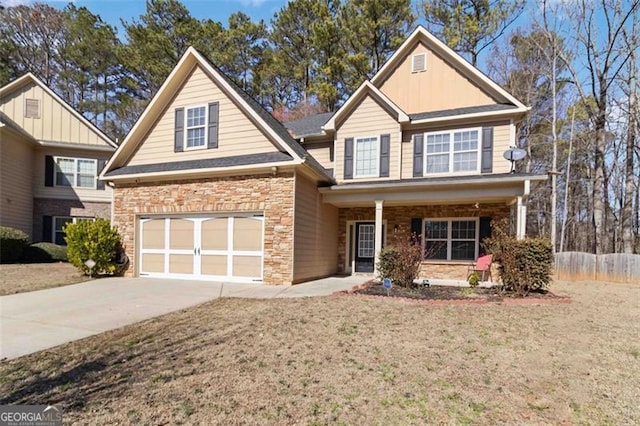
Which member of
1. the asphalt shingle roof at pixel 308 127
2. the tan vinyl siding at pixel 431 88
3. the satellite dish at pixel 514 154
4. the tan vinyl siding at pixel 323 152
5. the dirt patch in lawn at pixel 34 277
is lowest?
the dirt patch in lawn at pixel 34 277

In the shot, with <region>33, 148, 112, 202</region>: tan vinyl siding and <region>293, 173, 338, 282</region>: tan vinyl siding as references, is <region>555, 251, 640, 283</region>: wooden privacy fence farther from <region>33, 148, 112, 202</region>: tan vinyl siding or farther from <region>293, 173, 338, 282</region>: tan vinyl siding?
<region>33, 148, 112, 202</region>: tan vinyl siding

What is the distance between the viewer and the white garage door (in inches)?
426

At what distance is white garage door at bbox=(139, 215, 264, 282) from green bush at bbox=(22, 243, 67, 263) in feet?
21.0

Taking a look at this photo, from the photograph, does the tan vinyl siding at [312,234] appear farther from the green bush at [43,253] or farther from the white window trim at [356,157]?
the green bush at [43,253]

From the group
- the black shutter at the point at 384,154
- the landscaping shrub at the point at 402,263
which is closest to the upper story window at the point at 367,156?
the black shutter at the point at 384,154

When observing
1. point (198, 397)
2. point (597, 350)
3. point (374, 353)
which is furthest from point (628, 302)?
point (198, 397)

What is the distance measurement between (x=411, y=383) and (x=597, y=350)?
3257mm

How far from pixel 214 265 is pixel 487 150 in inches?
382

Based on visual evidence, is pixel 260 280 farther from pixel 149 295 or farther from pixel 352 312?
pixel 352 312

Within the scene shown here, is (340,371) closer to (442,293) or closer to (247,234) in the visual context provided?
(442,293)

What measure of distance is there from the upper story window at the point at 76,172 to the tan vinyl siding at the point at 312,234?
43.3ft

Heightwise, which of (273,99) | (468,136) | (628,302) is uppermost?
(273,99)

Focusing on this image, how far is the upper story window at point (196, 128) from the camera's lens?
39.1 ft

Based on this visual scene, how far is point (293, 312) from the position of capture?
269 inches
